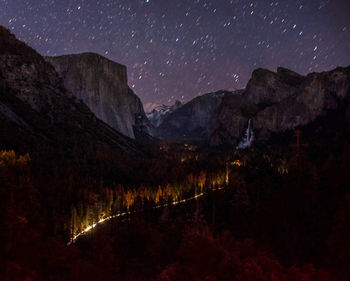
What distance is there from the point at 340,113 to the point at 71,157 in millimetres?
177042

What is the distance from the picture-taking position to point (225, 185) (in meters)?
114

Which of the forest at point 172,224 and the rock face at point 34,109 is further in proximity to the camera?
the rock face at point 34,109

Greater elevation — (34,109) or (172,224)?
(34,109)

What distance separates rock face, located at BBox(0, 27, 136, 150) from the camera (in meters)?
130

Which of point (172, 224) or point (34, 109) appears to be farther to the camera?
point (34, 109)

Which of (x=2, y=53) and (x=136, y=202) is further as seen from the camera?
(x=2, y=53)

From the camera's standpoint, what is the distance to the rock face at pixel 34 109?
426 feet

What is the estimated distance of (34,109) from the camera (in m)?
159

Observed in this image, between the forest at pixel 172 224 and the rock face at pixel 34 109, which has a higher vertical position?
the rock face at pixel 34 109

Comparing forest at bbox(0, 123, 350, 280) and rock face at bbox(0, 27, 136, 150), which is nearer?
forest at bbox(0, 123, 350, 280)

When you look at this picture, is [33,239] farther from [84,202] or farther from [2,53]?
[2,53]

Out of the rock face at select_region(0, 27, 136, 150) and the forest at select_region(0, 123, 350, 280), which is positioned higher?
the rock face at select_region(0, 27, 136, 150)

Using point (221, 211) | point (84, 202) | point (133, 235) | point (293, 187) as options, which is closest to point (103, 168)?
point (84, 202)

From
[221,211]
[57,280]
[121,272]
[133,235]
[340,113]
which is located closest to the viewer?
[57,280]
